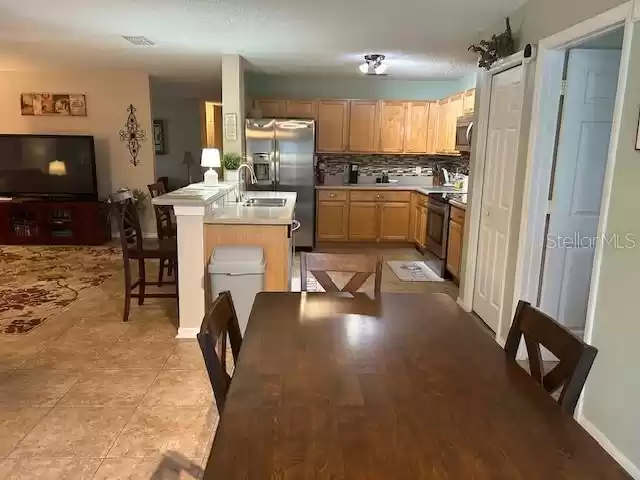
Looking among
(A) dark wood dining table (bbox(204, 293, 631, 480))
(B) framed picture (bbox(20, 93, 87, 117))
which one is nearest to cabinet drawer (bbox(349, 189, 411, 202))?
(B) framed picture (bbox(20, 93, 87, 117))

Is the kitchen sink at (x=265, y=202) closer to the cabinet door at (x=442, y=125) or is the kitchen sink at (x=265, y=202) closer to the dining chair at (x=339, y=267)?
the dining chair at (x=339, y=267)

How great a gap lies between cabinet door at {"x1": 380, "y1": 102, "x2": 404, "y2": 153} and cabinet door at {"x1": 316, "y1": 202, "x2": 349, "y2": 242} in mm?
1044

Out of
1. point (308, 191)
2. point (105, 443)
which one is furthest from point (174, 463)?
point (308, 191)

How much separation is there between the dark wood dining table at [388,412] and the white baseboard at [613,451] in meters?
1.05

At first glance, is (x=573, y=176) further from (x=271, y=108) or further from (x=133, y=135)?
(x=133, y=135)

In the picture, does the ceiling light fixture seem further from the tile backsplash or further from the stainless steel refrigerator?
the tile backsplash

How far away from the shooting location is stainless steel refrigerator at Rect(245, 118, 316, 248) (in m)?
6.06

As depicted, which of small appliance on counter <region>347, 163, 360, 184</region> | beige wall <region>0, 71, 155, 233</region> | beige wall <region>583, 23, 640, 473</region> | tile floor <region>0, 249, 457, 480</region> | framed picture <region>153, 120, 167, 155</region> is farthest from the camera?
framed picture <region>153, 120, 167, 155</region>

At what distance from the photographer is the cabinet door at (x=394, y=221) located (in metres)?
6.70

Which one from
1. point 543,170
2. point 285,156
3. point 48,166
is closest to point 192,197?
point 543,170

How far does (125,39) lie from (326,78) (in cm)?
303

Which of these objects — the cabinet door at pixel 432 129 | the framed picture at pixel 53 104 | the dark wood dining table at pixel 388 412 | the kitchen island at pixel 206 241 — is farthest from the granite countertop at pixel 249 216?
the framed picture at pixel 53 104

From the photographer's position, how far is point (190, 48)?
4.80m

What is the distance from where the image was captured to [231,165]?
4.97 metres
